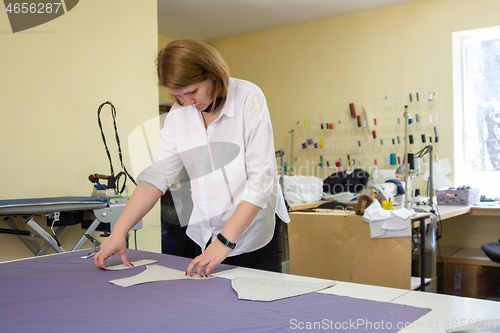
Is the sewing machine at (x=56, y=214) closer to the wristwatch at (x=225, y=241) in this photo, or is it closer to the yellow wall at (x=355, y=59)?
the wristwatch at (x=225, y=241)

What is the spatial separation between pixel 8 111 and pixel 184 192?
4.40 ft

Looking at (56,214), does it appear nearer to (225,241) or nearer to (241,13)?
(225,241)

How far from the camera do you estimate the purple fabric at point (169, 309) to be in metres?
0.71

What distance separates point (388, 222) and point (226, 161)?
48.3 inches

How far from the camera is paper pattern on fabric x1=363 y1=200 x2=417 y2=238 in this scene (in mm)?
2080

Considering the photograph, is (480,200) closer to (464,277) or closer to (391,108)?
(464,277)

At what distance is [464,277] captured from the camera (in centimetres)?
312

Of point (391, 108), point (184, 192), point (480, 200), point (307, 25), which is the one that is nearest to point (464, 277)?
point (480, 200)

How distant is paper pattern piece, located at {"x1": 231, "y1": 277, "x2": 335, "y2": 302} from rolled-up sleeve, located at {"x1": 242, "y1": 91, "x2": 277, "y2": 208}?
0.21 metres

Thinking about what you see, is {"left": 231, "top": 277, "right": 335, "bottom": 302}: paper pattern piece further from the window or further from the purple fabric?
the window

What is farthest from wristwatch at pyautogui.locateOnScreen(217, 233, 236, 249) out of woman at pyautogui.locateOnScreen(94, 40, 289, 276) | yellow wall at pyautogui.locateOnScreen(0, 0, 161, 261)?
yellow wall at pyautogui.locateOnScreen(0, 0, 161, 261)

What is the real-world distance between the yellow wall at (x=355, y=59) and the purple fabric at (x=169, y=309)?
141 inches

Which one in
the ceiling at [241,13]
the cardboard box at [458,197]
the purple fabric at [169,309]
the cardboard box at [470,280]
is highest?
the ceiling at [241,13]

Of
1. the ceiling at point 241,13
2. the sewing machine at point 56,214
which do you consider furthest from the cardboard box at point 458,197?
the sewing machine at point 56,214
